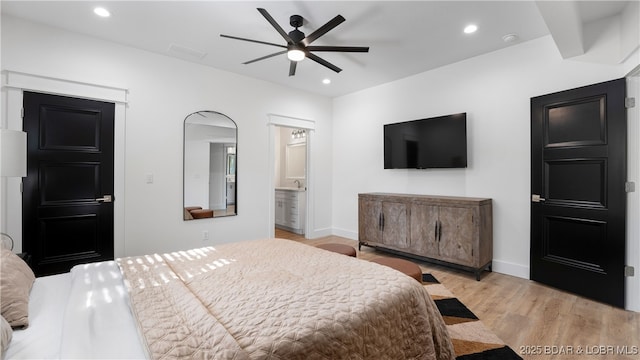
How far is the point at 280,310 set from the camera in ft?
3.87

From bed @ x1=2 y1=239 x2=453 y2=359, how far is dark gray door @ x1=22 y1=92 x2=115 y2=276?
66.7 inches

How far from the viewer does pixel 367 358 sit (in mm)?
1180

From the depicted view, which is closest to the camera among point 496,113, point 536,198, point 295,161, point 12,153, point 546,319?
point 12,153

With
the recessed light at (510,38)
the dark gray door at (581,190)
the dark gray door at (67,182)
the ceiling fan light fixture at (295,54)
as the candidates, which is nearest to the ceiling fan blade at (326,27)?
the ceiling fan light fixture at (295,54)

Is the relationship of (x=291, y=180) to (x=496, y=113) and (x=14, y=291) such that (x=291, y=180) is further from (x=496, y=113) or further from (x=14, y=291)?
(x=14, y=291)

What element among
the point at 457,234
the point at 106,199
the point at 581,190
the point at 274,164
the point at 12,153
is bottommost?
the point at 457,234

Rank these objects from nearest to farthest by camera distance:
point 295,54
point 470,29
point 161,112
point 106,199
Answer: point 295,54, point 470,29, point 106,199, point 161,112

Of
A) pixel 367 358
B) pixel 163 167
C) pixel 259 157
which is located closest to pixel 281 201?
pixel 259 157

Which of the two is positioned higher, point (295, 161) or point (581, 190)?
point (295, 161)

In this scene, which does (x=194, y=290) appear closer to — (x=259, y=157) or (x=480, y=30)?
(x=259, y=157)

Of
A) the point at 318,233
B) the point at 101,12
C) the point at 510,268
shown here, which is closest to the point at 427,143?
the point at 510,268

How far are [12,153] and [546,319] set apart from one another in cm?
403

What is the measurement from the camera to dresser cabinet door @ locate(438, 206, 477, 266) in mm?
3170

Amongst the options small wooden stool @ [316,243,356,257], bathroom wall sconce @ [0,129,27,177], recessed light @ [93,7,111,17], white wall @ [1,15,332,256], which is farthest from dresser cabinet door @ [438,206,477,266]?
recessed light @ [93,7,111,17]
